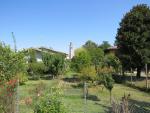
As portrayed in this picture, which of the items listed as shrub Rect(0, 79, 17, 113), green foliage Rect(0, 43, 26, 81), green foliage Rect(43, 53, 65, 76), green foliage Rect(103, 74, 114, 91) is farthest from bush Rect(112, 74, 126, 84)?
shrub Rect(0, 79, 17, 113)

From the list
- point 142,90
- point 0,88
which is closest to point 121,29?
point 142,90

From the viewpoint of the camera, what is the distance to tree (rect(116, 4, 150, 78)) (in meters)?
40.2

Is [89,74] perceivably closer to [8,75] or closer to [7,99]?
[8,75]

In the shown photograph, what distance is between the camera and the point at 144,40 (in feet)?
132

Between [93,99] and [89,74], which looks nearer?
[93,99]

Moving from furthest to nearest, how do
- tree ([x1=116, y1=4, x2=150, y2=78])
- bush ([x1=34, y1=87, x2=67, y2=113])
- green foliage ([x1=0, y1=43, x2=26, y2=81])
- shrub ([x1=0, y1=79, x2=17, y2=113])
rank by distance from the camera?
tree ([x1=116, y1=4, x2=150, y2=78]), green foliage ([x1=0, y1=43, x2=26, y2=81]), shrub ([x1=0, y1=79, x2=17, y2=113]), bush ([x1=34, y1=87, x2=67, y2=113])

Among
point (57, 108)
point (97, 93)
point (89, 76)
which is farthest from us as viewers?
point (89, 76)

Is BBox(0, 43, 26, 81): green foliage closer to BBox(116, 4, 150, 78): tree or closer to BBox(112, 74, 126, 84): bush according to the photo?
BBox(112, 74, 126, 84): bush

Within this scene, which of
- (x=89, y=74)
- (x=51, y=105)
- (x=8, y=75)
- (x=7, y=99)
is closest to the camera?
(x=51, y=105)

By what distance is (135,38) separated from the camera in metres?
40.3

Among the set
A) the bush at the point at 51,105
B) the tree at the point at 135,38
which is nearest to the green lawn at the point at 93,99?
the bush at the point at 51,105

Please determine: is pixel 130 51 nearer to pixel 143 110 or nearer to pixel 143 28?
pixel 143 28

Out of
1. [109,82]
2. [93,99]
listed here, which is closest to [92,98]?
[93,99]

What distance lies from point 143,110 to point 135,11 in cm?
2434
